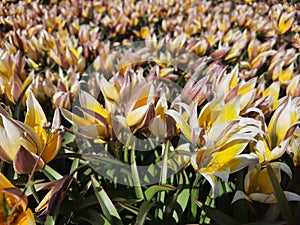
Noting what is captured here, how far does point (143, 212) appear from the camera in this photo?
0.96 meters

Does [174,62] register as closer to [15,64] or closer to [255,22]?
[15,64]

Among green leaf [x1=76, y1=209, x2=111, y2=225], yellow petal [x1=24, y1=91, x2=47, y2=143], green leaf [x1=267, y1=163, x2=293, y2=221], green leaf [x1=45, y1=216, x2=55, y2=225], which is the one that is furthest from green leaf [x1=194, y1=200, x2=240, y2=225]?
yellow petal [x1=24, y1=91, x2=47, y2=143]

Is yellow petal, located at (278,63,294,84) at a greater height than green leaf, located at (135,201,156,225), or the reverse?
green leaf, located at (135,201,156,225)

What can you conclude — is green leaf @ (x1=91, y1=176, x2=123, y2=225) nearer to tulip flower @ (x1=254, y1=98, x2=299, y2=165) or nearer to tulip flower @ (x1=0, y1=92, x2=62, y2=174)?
tulip flower @ (x1=0, y1=92, x2=62, y2=174)

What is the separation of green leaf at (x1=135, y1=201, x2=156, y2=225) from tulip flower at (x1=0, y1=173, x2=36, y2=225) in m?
0.23

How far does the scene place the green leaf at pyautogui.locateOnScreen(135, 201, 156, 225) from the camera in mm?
938

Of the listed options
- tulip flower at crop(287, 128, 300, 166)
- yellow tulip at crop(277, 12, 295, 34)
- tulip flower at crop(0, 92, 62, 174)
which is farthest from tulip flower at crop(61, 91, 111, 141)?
yellow tulip at crop(277, 12, 295, 34)

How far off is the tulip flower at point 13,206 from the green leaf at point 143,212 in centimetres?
23

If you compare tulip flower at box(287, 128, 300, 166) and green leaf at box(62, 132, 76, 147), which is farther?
green leaf at box(62, 132, 76, 147)

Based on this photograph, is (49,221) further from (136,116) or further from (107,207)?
(136,116)

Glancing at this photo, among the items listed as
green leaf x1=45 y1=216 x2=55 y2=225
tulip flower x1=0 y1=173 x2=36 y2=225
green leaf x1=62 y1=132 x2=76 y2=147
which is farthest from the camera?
green leaf x1=62 y1=132 x2=76 y2=147

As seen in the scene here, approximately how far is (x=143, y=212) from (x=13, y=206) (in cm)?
28

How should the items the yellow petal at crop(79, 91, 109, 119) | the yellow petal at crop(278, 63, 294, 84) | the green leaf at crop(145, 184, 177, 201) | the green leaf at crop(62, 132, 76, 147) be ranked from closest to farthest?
the green leaf at crop(145, 184, 177, 201)
the yellow petal at crop(79, 91, 109, 119)
the green leaf at crop(62, 132, 76, 147)
the yellow petal at crop(278, 63, 294, 84)

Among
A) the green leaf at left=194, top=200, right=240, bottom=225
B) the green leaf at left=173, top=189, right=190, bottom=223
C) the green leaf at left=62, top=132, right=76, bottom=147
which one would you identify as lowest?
the green leaf at left=173, top=189, right=190, bottom=223
